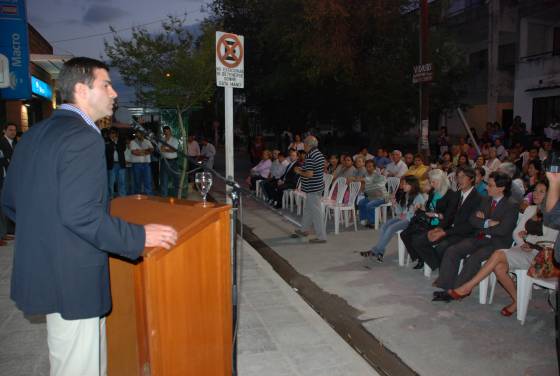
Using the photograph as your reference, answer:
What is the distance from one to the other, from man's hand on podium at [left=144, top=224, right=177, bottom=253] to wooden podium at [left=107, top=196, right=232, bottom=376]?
0.08 metres

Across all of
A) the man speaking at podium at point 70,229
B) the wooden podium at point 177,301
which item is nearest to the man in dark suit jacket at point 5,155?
the wooden podium at point 177,301

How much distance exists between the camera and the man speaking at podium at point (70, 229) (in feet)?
5.57

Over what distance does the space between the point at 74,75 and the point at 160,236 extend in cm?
79

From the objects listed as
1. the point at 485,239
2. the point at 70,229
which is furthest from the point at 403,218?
the point at 70,229

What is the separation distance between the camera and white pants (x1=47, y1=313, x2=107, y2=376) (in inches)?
74.0

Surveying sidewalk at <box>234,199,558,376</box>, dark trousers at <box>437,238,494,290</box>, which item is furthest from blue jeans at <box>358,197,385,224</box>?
dark trousers at <box>437,238,494,290</box>

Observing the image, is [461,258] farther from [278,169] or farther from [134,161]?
[134,161]

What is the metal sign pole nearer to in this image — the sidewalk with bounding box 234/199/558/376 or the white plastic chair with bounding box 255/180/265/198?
the sidewalk with bounding box 234/199/558/376

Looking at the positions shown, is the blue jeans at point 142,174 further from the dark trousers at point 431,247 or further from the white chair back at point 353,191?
the dark trousers at point 431,247

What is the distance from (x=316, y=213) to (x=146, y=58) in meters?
8.95

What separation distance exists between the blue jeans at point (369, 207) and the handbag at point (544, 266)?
4.24 metres

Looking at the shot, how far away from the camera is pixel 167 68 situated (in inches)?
535

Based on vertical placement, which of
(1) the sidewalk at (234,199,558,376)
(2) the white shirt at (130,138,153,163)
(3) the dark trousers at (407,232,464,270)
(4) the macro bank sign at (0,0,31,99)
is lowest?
(1) the sidewalk at (234,199,558,376)

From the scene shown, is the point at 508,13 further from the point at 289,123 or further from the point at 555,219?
the point at 555,219
